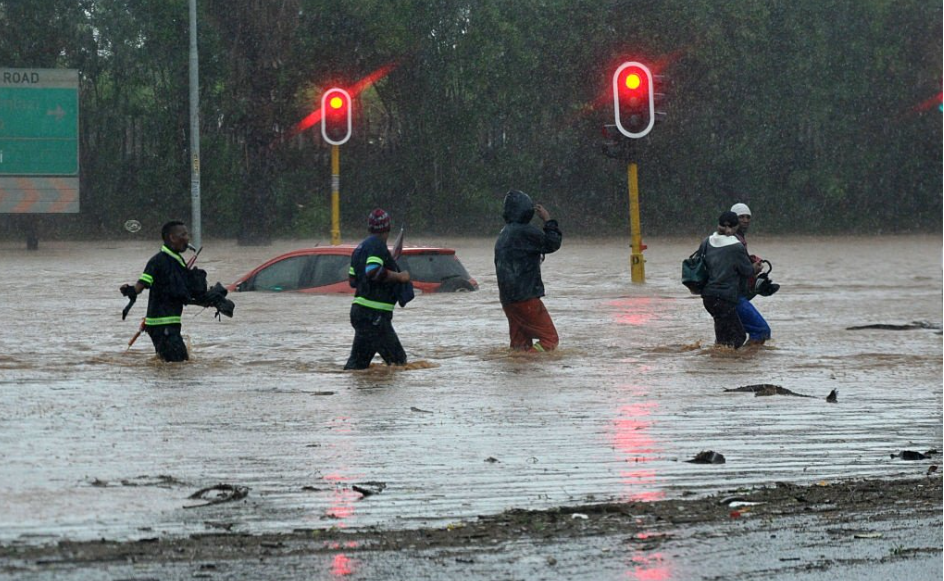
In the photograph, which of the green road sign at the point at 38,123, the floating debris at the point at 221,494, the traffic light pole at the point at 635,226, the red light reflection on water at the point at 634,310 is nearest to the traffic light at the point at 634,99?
the traffic light pole at the point at 635,226

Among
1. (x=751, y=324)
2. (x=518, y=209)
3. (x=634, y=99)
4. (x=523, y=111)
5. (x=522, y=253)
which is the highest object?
(x=523, y=111)

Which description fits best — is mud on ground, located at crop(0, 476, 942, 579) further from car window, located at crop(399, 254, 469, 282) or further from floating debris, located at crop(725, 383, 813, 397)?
car window, located at crop(399, 254, 469, 282)

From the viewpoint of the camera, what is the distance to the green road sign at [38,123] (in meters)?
39.4

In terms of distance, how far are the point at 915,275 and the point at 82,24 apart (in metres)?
25.1

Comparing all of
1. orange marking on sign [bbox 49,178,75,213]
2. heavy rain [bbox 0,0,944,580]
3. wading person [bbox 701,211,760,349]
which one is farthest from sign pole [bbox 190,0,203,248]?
wading person [bbox 701,211,760,349]

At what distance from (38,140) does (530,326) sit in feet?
88.5

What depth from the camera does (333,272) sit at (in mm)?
22062

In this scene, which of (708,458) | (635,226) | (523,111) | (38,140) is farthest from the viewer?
(523,111)

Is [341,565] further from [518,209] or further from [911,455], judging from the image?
[518,209]

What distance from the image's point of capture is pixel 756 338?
1588 cm

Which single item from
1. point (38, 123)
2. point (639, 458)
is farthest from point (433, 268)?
point (38, 123)

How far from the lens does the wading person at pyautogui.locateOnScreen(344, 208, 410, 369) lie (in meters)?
13.1

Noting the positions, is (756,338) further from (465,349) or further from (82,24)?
(82,24)

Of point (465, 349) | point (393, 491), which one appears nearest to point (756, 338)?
point (465, 349)
